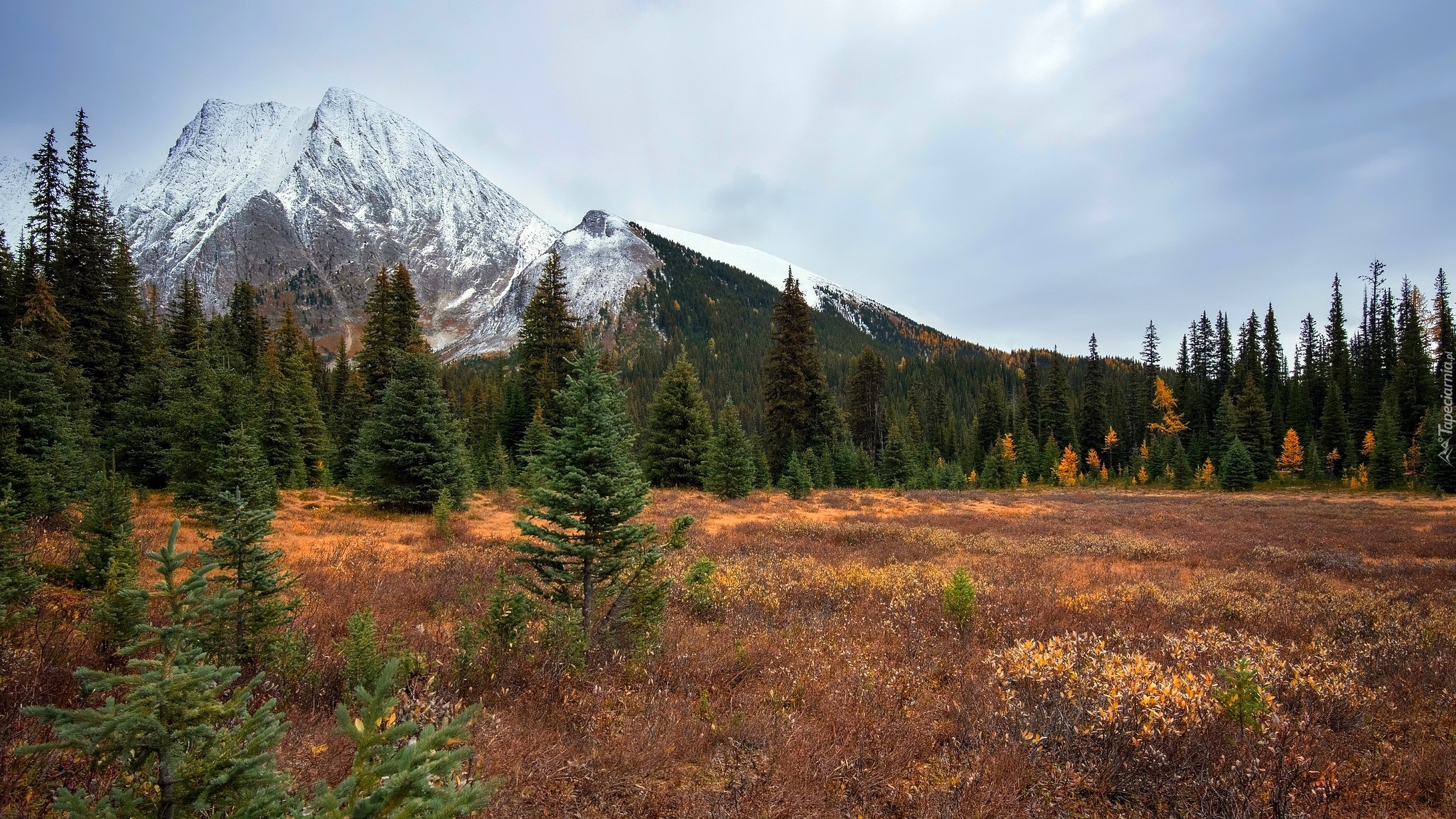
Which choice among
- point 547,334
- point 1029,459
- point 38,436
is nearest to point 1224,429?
point 1029,459

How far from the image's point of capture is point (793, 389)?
132 feet

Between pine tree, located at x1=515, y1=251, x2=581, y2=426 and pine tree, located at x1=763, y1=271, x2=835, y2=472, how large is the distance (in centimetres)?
1367

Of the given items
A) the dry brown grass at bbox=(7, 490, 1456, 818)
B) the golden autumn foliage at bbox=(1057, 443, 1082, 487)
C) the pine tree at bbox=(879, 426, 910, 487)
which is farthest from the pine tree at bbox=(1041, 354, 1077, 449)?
the dry brown grass at bbox=(7, 490, 1456, 818)

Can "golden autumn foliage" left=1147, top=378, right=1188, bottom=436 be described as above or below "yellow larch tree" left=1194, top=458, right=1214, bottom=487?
above

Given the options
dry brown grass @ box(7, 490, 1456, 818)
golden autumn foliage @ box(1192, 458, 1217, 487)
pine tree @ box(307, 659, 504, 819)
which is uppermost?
pine tree @ box(307, 659, 504, 819)

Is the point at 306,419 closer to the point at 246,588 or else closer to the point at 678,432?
the point at 678,432

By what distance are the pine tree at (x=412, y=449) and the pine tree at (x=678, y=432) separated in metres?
12.7

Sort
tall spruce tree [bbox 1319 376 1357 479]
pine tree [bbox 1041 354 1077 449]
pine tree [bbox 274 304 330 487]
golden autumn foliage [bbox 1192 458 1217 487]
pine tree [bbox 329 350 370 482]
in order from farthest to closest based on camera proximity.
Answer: pine tree [bbox 1041 354 1077 449]
tall spruce tree [bbox 1319 376 1357 479]
golden autumn foliage [bbox 1192 458 1217 487]
pine tree [bbox 329 350 370 482]
pine tree [bbox 274 304 330 487]

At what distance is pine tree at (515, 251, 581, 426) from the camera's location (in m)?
34.1

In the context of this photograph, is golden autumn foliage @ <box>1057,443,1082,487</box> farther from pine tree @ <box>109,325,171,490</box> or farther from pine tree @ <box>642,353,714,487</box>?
Answer: pine tree @ <box>109,325,171,490</box>

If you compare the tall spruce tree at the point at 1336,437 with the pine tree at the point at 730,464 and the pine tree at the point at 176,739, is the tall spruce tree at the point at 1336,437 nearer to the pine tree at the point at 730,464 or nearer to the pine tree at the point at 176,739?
the pine tree at the point at 730,464

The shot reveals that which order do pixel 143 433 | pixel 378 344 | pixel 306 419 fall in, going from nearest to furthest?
pixel 143 433 < pixel 306 419 < pixel 378 344

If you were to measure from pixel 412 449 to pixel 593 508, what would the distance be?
620 inches

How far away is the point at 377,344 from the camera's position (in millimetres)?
31859
